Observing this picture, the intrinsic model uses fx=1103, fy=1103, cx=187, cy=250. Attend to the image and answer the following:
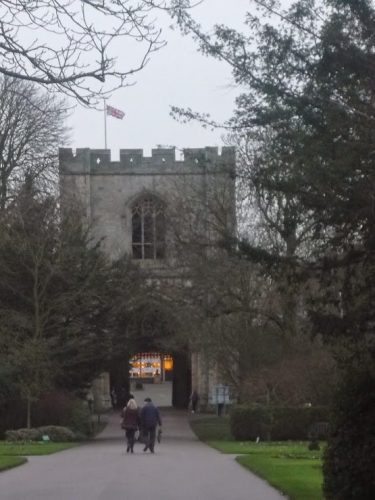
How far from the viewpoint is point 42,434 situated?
123ft

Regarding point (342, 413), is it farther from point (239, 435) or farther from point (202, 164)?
point (239, 435)

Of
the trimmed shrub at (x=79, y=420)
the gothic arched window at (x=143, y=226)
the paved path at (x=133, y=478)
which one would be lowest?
the paved path at (x=133, y=478)

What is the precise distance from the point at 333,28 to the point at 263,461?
12.8 metres

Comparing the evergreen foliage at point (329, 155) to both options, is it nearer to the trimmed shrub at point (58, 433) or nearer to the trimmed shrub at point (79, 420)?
the trimmed shrub at point (58, 433)

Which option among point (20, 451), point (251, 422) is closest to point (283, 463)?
point (20, 451)

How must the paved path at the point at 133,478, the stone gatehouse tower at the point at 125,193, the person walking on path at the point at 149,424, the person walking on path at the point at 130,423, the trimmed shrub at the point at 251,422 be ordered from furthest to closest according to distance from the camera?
the stone gatehouse tower at the point at 125,193
the trimmed shrub at the point at 251,422
the person walking on path at the point at 130,423
the person walking on path at the point at 149,424
the paved path at the point at 133,478

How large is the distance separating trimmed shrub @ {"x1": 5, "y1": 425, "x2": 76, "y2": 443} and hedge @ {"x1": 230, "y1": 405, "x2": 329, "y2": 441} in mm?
6001

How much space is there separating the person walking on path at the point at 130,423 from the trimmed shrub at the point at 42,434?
6.35m

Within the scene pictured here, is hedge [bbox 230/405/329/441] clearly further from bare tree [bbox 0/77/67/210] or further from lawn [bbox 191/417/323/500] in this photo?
bare tree [bbox 0/77/67/210]

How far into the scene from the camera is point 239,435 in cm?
3866

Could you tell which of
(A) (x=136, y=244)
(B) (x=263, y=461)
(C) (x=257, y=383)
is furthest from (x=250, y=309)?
(A) (x=136, y=244)

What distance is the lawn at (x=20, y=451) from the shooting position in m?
24.3

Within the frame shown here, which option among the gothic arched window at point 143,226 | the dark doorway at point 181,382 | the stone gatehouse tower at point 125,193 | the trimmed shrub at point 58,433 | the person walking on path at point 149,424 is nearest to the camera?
the person walking on path at point 149,424

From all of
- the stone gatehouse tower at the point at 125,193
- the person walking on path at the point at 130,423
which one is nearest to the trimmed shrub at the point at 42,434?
the person walking on path at the point at 130,423
